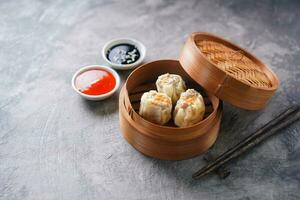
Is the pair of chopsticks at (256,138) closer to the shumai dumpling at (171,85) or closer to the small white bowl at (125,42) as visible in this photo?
the shumai dumpling at (171,85)

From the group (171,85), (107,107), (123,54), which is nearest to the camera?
(171,85)

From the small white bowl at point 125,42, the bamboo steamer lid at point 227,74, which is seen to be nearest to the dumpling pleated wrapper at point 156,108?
the bamboo steamer lid at point 227,74

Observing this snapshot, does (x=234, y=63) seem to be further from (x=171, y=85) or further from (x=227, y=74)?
(x=171, y=85)

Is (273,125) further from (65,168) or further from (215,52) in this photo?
(65,168)

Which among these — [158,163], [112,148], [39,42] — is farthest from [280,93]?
[39,42]

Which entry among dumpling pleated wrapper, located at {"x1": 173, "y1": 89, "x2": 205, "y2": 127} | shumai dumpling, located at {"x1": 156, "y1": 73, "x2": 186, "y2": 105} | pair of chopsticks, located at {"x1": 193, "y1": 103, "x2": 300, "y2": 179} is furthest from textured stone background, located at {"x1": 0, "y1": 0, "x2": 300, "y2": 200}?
shumai dumpling, located at {"x1": 156, "y1": 73, "x2": 186, "y2": 105}

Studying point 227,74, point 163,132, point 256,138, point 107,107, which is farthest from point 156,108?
point 256,138
